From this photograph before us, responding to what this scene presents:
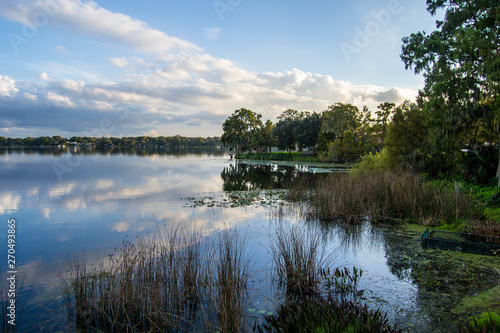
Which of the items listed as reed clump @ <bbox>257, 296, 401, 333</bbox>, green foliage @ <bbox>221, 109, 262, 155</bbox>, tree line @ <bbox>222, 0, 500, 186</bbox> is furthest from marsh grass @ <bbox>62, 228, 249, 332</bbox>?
green foliage @ <bbox>221, 109, 262, 155</bbox>

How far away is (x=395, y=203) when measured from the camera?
11.6 metres

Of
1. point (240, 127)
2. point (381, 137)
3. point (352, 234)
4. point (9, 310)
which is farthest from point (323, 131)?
point (9, 310)

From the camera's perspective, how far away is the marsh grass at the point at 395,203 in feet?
33.0

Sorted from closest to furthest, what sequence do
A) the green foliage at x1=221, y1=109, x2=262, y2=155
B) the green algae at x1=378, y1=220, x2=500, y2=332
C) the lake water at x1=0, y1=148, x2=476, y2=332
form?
the green algae at x1=378, y1=220, x2=500, y2=332 → the lake water at x1=0, y1=148, x2=476, y2=332 → the green foliage at x1=221, y1=109, x2=262, y2=155

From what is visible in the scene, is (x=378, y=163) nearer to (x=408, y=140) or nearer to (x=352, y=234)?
(x=408, y=140)

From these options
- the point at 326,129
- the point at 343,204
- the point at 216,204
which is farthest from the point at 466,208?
the point at 326,129

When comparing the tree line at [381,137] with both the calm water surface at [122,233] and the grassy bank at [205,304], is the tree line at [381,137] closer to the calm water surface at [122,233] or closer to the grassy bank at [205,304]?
the calm water surface at [122,233]

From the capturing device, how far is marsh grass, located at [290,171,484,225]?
33.0 feet

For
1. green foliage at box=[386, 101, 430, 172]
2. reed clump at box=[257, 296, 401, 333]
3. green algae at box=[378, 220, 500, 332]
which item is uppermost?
green foliage at box=[386, 101, 430, 172]

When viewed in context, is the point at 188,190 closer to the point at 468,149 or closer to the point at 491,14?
the point at 468,149

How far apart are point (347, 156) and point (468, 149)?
32583mm

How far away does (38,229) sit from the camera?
1034 centimetres

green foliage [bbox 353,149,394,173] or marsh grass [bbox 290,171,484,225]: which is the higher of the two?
green foliage [bbox 353,149,394,173]

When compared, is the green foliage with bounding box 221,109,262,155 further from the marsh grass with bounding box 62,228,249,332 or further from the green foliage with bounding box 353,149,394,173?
the marsh grass with bounding box 62,228,249,332
